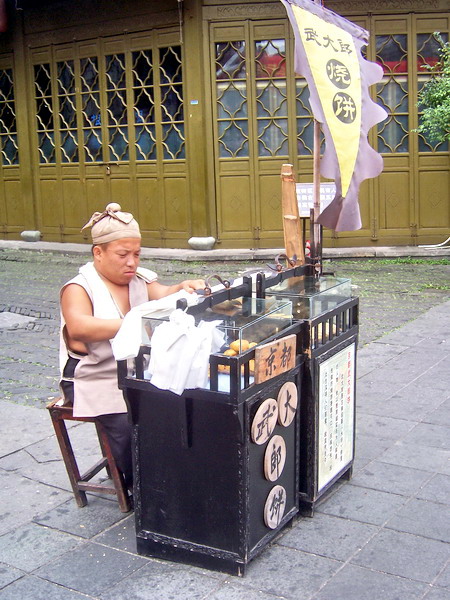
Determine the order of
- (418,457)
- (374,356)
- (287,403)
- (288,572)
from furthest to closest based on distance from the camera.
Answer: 1. (374,356)
2. (418,457)
3. (287,403)
4. (288,572)

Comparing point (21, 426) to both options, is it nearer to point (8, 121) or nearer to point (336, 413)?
point (336, 413)

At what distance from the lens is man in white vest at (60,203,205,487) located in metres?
3.89

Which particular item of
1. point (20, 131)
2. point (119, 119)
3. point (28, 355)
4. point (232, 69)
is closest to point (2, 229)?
point (20, 131)

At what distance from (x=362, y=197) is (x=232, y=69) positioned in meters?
2.58

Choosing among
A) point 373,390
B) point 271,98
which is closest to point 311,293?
point 373,390

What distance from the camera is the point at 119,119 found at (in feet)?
39.7

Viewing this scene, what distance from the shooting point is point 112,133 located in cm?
1223

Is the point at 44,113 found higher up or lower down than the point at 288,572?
higher up

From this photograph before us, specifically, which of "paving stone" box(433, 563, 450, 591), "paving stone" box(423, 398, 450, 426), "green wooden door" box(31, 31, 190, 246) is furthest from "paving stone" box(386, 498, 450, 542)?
"green wooden door" box(31, 31, 190, 246)

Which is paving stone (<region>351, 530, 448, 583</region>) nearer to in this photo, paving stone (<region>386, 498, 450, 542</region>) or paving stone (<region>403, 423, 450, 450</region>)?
paving stone (<region>386, 498, 450, 542</region>)

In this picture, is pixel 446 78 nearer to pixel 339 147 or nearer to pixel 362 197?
pixel 362 197

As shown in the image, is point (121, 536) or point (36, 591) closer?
point (36, 591)

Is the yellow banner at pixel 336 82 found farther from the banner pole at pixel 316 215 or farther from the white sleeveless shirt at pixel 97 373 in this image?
the white sleeveless shirt at pixel 97 373

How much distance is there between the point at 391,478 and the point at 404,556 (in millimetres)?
884
